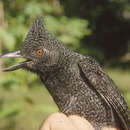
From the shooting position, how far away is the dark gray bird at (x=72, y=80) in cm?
397

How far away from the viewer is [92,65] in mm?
4355

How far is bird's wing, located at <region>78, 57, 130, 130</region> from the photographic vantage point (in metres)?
4.23

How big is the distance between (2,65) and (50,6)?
1255 mm

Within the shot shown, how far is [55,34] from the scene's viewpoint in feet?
17.5

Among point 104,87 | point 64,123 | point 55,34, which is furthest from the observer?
point 55,34

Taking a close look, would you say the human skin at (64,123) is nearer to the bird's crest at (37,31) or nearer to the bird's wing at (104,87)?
the bird's wing at (104,87)

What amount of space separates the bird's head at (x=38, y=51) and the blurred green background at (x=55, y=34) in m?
0.49

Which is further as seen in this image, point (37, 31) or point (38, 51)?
point (37, 31)

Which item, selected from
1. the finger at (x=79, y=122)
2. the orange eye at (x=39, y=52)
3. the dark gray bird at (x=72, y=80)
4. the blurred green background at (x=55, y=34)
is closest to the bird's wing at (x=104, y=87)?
the dark gray bird at (x=72, y=80)

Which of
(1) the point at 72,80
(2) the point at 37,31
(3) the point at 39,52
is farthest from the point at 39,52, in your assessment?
(1) the point at 72,80

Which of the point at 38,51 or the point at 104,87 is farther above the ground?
the point at 38,51

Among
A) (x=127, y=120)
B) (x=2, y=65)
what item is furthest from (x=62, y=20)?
(x=127, y=120)

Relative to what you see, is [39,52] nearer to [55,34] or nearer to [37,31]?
[37,31]

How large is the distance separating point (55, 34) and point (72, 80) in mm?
1471
